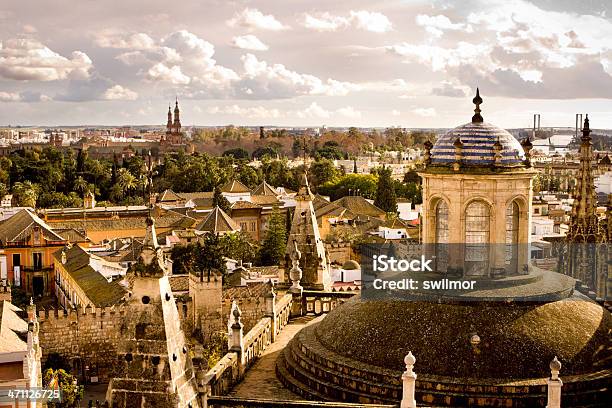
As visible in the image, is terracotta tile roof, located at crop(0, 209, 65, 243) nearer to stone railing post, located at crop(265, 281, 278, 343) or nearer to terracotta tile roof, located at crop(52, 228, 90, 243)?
terracotta tile roof, located at crop(52, 228, 90, 243)

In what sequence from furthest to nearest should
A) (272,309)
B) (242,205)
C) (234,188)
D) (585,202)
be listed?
(234,188)
(242,205)
(585,202)
(272,309)

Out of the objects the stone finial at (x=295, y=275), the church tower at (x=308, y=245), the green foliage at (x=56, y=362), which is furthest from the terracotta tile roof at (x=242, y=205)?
the stone finial at (x=295, y=275)

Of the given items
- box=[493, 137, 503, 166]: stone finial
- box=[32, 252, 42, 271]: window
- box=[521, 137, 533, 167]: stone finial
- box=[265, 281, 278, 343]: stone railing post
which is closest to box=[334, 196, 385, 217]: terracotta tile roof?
box=[32, 252, 42, 271]: window

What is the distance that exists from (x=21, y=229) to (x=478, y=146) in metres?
60.8

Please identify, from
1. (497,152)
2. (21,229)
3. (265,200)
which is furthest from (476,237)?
(265,200)

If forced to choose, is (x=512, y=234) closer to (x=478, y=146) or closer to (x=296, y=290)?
(x=478, y=146)

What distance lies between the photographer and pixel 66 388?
36.7m

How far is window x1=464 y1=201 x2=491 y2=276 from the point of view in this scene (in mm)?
13781

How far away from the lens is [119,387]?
11.0 meters

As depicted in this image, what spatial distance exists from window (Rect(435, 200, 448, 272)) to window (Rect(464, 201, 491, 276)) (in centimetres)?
38

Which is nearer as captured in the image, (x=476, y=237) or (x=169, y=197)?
(x=476, y=237)

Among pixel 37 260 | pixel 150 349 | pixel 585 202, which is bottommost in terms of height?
pixel 37 260

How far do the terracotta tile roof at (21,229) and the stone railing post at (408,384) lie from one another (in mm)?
60613

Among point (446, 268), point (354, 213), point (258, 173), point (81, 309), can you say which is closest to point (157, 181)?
point (258, 173)
